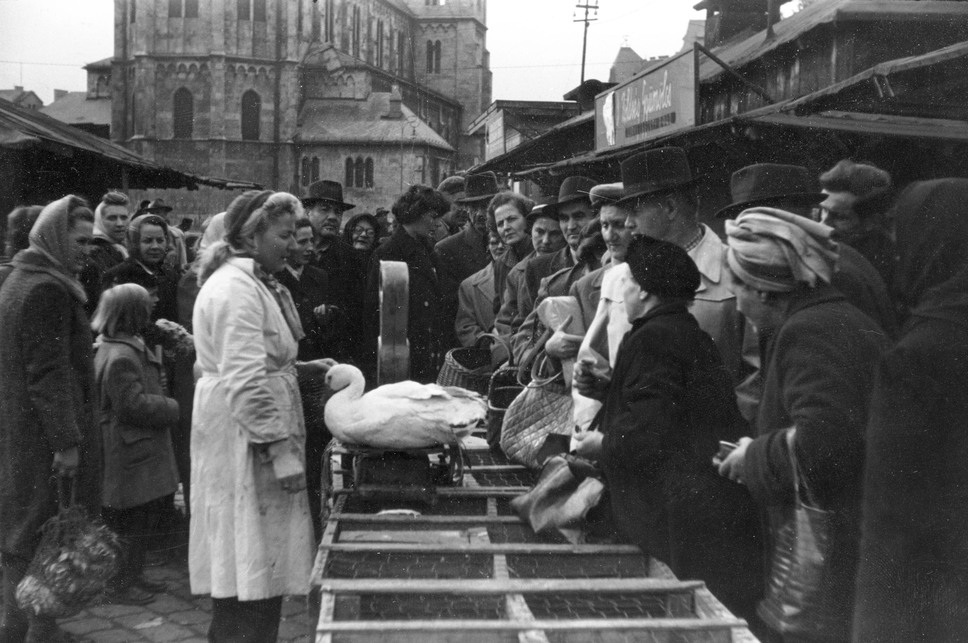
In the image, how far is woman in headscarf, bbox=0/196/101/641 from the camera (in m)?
3.99

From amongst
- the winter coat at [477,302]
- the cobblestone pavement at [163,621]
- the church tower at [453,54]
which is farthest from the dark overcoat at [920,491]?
the church tower at [453,54]

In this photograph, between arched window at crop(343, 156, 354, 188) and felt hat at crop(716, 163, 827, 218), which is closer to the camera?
felt hat at crop(716, 163, 827, 218)

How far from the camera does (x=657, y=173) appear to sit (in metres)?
3.57

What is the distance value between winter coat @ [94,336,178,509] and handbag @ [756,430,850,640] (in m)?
3.82

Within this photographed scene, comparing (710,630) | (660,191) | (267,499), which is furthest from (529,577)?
(660,191)

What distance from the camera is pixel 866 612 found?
206 centimetres

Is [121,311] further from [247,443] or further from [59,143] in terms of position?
[59,143]

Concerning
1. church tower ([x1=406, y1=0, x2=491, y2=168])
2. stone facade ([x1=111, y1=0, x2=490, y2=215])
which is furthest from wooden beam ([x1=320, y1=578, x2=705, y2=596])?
church tower ([x1=406, y1=0, x2=491, y2=168])

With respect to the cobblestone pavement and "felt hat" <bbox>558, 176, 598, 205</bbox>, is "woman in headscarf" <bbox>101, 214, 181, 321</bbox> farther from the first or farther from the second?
"felt hat" <bbox>558, 176, 598, 205</bbox>

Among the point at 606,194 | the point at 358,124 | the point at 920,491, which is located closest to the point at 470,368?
the point at 606,194

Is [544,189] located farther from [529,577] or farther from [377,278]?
[529,577]

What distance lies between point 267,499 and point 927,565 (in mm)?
2267

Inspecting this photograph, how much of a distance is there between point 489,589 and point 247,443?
4.59ft

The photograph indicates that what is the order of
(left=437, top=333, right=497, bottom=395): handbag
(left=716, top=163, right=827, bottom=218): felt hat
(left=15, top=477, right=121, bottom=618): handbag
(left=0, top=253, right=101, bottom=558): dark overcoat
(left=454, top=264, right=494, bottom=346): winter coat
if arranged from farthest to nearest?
(left=454, top=264, right=494, bottom=346): winter coat < (left=437, top=333, right=497, bottom=395): handbag < (left=0, top=253, right=101, bottom=558): dark overcoat < (left=15, top=477, right=121, bottom=618): handbag < (left=716, top=163, right=827, bottom=218): felt hat
